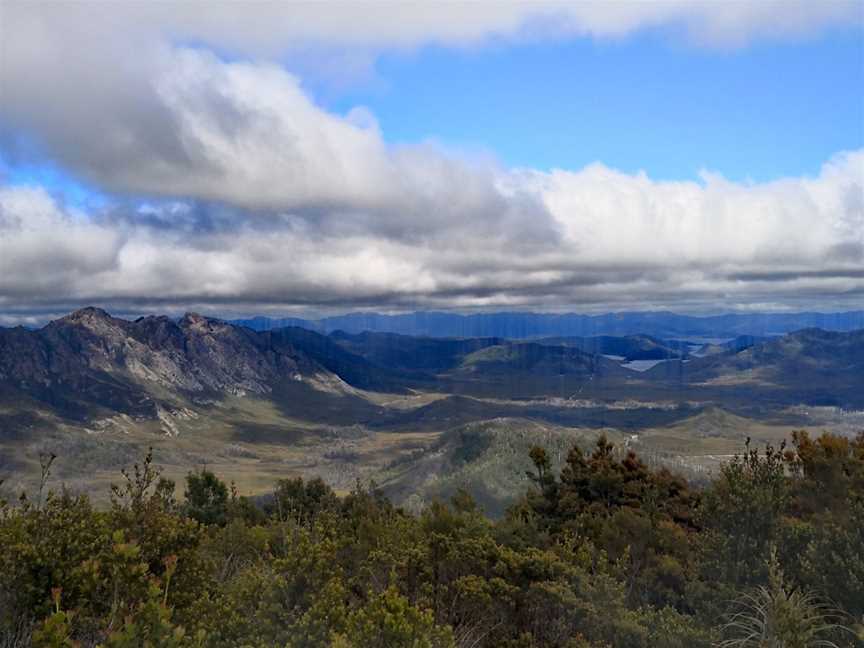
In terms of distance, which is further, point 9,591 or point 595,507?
point 595,507

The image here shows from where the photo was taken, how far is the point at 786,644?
52.4 feet

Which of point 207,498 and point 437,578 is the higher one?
point 437,578

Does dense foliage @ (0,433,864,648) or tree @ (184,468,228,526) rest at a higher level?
dense foliage @ (0,433,864,648)

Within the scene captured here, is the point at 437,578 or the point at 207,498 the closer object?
the point at 437,578

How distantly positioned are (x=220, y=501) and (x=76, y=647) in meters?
90.0

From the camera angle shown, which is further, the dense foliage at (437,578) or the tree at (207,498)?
the tree at (207,498)

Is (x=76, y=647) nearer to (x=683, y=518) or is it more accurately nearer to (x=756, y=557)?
(x=756, y=557)

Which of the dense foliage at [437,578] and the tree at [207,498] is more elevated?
the dense foliage at [437,578]

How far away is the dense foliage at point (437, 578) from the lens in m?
15.5

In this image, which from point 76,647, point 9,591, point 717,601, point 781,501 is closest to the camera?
point 76,647

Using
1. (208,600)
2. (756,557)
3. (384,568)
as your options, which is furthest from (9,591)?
(756,557)

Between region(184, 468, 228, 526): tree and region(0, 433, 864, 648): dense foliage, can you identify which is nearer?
region(0, 433, 864, 648): dense foliage

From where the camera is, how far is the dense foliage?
1554 centimetres

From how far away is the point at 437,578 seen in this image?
2673 centimetres
